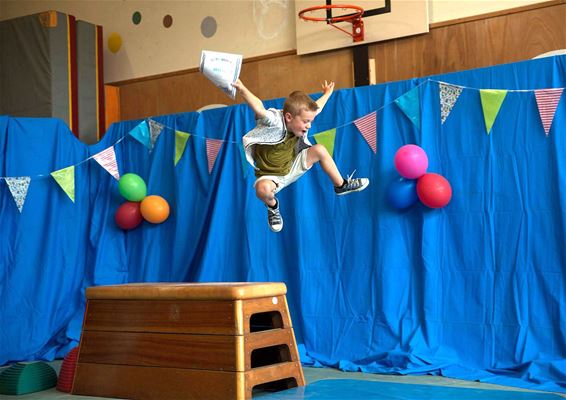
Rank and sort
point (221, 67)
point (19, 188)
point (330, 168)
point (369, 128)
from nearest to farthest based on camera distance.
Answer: point (221, 67), point (330, 168), point (369, 128), point (19, 188)

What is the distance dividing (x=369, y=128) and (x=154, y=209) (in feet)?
6.43

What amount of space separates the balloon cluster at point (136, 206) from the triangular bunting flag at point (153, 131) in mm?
353

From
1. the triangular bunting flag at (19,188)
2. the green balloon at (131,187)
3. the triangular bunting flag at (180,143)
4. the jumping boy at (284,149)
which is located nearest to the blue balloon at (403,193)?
the jumping boy at (284,149)

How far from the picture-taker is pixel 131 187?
616cm

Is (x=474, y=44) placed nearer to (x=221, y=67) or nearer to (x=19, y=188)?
(x=221, y=67)

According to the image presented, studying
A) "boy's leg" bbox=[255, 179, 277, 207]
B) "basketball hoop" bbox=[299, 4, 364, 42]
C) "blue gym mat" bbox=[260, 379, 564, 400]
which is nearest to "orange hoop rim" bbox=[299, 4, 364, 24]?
"basketball hoop" bbox=[299, 4, 364, 42]

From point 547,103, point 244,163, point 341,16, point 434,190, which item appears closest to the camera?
point 547,103

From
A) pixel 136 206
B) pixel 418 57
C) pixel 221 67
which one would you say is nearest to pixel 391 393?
pixel 221 67

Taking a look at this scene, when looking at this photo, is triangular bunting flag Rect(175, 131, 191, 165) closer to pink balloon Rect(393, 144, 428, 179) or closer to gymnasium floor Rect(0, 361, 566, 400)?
pink balloon Rect(393, 144, 428, 179)

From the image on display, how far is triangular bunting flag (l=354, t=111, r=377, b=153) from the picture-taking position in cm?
525

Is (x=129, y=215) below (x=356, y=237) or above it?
above

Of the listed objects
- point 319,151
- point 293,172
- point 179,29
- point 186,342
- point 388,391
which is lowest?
point 388,391

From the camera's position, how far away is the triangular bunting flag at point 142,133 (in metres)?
6.41

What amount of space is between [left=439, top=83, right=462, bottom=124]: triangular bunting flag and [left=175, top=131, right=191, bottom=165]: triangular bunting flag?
2.18 meters
